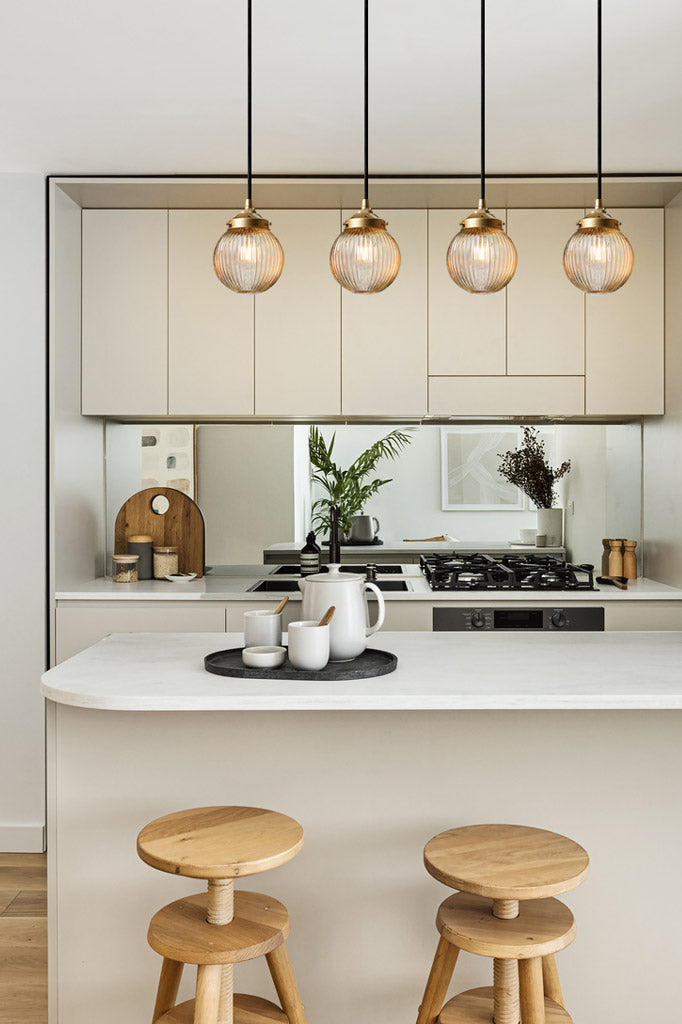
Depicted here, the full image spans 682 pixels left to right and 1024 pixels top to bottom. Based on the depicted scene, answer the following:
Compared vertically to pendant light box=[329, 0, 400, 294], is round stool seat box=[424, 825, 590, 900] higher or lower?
lower

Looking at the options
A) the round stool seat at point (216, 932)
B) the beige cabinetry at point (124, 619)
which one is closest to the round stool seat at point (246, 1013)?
the round stool seat at point (216, 932)

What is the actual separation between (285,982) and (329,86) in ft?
8.26

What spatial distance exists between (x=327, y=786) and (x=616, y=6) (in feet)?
7.07

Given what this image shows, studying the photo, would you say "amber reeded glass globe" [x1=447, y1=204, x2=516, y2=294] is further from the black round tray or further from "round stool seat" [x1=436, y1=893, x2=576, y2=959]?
"round stool seat" [x1=436, y1=893, x2=576, y2=959]

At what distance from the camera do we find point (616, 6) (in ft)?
7.52

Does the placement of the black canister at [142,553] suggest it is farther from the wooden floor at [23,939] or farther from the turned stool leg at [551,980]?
the turned stool leg at [551,980]

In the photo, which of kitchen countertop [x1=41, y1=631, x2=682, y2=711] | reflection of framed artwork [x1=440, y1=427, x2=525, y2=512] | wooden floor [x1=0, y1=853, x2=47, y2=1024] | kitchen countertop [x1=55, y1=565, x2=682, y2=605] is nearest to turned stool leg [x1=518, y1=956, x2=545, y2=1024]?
kitchen countertop [x1=41, y1=631, x2=682, y2=711]

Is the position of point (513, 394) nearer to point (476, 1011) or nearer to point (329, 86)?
point (329, 86)

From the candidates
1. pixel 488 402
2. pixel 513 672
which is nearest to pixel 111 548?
pixel 488 402

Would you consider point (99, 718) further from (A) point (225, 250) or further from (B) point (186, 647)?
(A) point (225, 250)

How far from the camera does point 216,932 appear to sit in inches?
66.6

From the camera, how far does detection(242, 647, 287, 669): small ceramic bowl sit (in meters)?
1.98

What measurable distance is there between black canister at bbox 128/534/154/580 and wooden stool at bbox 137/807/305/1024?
2150 millimetres

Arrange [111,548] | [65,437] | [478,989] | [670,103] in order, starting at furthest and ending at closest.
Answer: [111,548]
[65,437]
[670,103]
[478,989]
